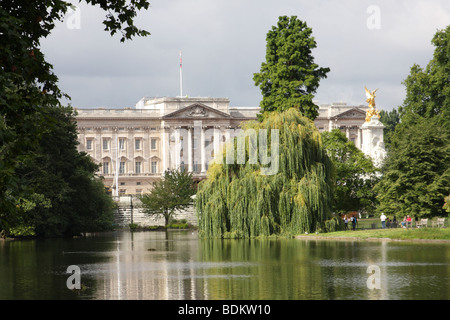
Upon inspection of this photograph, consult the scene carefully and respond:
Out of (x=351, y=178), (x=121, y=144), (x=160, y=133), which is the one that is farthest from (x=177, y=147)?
(x=351, y=178)

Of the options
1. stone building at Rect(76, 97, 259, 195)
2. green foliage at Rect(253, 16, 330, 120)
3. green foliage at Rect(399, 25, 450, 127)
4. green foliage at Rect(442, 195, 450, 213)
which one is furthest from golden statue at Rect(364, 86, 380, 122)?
stone building at Rect(76, 97, 259, 195)

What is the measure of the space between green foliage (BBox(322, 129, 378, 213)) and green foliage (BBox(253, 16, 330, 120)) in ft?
22.3

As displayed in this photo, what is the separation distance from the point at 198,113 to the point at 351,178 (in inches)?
2679

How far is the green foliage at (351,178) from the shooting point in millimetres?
64875

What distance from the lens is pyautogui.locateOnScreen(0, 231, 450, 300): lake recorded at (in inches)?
873

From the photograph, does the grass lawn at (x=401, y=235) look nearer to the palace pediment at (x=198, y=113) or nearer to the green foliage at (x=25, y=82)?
the green foliage at (x=25, y=82)

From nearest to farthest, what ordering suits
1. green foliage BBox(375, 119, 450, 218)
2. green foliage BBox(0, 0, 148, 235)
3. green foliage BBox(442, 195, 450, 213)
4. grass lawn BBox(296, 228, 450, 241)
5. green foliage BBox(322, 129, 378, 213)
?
green foliage BBox(0, 0, 148, 235), grass lawn BBox(296, 228, 450, 241), green foliage BBox(442, 195, 450, 213), green foliage BBox(375, 119, 450, 218), green foliage BBox(322, 129, 378, 213)

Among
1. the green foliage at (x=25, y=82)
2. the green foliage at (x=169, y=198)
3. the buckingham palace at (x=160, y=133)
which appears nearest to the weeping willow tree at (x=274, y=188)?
the green foliage at (x=25, y=82)

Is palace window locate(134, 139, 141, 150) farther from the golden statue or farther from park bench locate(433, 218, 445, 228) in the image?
park bench locate(433, 218, 445, 228)

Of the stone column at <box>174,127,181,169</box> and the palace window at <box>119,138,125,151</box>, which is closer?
the stone column at <box>174,127,181,169</box>

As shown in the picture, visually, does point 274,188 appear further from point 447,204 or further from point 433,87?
point 433,87

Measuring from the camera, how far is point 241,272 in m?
28.1
